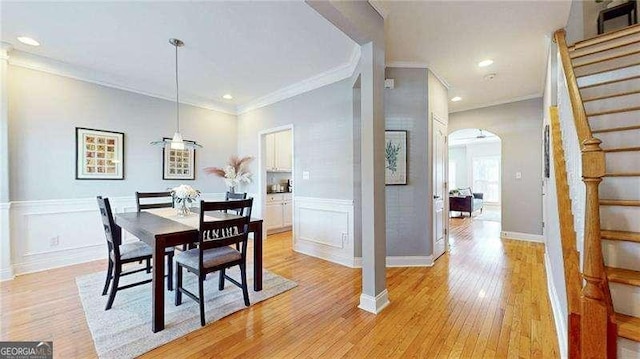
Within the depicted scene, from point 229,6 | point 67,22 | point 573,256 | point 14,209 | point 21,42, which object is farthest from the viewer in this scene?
point 14,209

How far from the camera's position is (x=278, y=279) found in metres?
3.03

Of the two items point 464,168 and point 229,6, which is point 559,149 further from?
point 464,168

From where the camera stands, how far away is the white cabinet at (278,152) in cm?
568

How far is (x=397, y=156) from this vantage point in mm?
3484

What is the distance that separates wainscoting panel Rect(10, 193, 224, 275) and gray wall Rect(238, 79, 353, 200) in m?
2.89

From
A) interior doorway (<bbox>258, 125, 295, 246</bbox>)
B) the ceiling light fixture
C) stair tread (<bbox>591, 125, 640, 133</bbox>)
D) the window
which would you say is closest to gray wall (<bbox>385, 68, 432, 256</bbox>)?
the ceiling light fixture

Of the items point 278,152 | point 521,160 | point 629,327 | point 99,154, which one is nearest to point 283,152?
point 278,152

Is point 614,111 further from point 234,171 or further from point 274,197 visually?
point 234,171

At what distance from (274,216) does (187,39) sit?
3.58 metres

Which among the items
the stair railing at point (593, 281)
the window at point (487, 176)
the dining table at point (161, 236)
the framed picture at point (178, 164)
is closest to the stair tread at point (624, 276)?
the stair railing at point (593, 281)

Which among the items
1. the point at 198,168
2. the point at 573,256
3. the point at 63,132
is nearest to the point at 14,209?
the point at 63,132

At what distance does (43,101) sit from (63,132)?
1.39ft

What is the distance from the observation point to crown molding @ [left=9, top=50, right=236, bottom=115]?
3215mm

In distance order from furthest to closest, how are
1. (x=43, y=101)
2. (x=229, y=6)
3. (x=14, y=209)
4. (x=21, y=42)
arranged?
(x=43, y=101) → (x=14, y=209) → (x=21, y=42) → (x=229, y=6)
